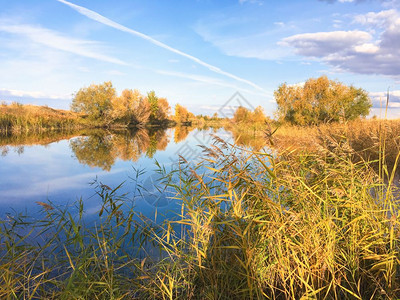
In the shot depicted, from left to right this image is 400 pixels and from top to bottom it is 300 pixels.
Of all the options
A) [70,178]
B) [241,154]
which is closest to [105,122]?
[70,178]

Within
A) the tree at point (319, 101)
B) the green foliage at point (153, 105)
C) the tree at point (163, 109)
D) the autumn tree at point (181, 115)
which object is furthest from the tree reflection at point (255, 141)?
the autumn tree at point (181, 115)

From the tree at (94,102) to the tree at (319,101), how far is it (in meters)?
30.4

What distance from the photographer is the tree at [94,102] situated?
44.0 metres

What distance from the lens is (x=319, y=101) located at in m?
27.6

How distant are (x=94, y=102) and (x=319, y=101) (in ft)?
116

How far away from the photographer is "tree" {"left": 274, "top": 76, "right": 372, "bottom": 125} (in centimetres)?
2675

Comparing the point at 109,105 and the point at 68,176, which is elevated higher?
the point at 109,105

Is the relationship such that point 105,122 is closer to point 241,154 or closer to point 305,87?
point 305,87

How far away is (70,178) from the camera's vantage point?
1137 centimetres

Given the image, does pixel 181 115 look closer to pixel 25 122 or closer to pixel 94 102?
pixel 94 102

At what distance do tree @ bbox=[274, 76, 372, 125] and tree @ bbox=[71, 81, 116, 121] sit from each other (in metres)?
30.4

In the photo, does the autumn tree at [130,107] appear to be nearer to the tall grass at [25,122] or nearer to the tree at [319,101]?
the tall grass at [25,122]

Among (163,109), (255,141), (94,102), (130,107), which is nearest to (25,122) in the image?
(94,102)

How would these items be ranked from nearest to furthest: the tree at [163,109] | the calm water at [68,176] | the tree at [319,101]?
the calm water at [68,176], the tree at [319,101], the tree at [163,109]
